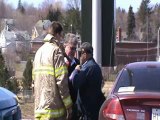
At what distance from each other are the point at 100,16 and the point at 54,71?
26.4ft

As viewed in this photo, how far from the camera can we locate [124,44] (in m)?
58.8

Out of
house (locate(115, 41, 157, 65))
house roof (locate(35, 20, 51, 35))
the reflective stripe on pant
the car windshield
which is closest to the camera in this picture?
the car windshield

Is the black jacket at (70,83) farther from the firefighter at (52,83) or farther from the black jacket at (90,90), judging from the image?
the firefighter at (52,83)

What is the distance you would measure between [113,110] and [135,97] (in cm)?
30

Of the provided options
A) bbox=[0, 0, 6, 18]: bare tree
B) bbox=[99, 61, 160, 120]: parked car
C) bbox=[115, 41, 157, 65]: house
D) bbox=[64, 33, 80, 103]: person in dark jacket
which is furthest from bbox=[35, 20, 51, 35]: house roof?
bbox=[115, 41, 157, 65]: house

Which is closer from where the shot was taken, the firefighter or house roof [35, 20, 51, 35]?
the firefighter

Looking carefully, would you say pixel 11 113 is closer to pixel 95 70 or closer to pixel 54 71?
pixel 54 71

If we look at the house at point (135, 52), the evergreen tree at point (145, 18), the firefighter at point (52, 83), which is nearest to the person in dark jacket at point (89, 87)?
the firefighter at point (52, 83)

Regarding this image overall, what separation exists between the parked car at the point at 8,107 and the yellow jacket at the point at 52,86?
0.34 m

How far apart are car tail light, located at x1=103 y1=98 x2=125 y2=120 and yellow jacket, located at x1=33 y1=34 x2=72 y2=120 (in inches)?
20.2

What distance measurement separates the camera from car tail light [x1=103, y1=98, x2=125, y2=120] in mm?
5505

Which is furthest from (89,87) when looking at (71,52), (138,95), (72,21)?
(72,21)

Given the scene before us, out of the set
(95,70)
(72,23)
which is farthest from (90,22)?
(72,23)

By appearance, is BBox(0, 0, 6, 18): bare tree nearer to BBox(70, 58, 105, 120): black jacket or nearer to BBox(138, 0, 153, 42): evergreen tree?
BBox(138, 0, 153, 42): evergreen tree
